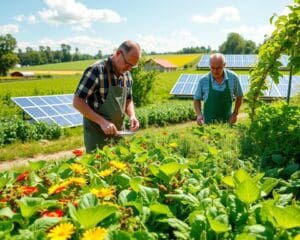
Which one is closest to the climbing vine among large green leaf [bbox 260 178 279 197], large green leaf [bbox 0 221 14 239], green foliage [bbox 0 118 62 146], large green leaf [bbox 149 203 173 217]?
large green leaf [bbox 260 178 279 197]

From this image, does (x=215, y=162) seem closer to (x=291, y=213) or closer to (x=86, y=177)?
(x=86, y=177)

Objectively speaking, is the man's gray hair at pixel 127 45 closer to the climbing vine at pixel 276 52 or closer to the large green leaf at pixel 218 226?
the climbing vine at pixel 276 52

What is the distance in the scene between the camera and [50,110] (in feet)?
46.9

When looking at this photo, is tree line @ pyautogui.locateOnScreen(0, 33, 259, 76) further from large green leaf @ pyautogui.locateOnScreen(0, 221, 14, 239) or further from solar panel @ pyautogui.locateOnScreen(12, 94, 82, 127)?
large green leaf @ pyautogui.locateOnScreen(0, 221, 14, 239)

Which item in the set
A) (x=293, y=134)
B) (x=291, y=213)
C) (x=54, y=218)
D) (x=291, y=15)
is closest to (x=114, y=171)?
(x=54, y=218)

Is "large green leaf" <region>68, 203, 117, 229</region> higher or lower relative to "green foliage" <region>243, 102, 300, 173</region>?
higher

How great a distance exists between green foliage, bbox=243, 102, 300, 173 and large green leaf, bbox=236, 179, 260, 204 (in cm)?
118

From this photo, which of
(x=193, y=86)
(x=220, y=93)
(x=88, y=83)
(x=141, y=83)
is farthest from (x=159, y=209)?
(x=193, y=86)

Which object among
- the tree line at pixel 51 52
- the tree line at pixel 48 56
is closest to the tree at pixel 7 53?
the tree line at pixel 51 52

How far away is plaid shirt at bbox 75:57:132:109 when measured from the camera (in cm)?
407

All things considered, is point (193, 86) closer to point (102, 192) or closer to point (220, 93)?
point (220, 93)

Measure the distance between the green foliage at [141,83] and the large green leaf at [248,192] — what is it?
17433 millimetres

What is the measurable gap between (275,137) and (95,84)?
6.25 feet

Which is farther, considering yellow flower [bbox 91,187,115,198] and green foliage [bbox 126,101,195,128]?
green foliage [bbox 126,101,195,128]
